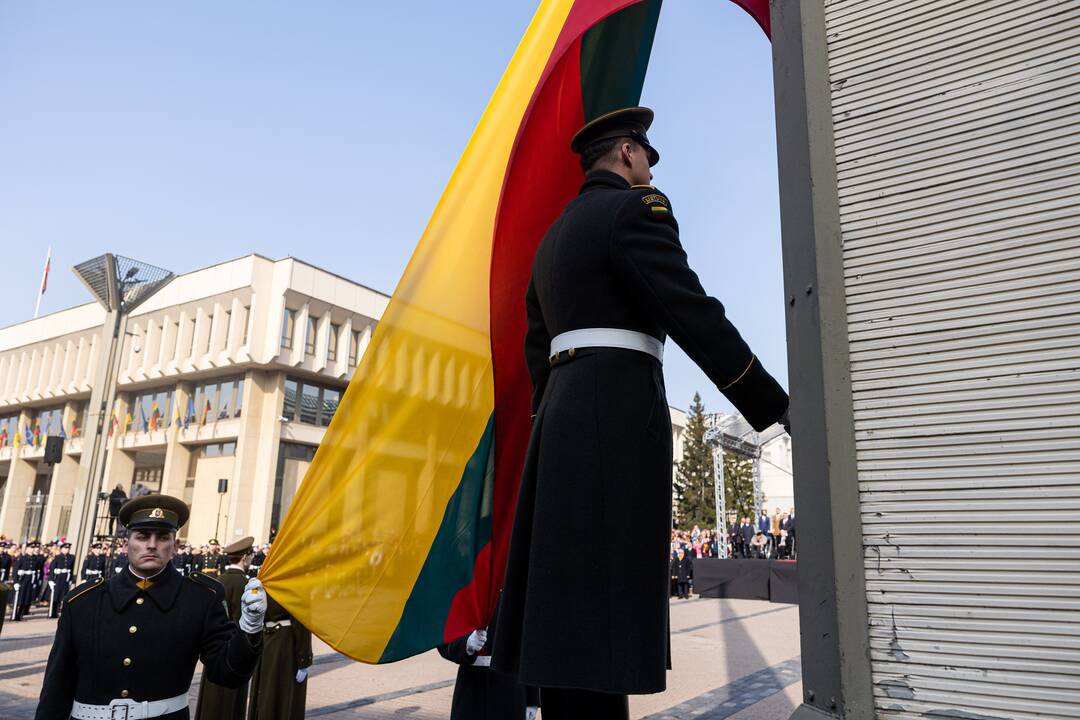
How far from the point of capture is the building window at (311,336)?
3894 cm

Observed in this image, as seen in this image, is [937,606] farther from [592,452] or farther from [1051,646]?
[592,452]

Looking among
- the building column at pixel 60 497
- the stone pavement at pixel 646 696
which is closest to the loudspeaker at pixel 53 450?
the stone pavement at pixel 646 696

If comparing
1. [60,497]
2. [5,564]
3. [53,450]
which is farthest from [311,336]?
[5,564]

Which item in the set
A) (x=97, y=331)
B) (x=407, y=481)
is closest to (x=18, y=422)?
(x=97, y=331)

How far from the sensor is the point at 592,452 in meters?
2.14

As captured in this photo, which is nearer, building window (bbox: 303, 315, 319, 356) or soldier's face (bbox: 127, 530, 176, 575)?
soldier's face (bbox: 127, 530, 176, 575)

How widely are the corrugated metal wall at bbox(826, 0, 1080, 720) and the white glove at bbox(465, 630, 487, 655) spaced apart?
120 inches

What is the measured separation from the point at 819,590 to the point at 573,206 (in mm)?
1279

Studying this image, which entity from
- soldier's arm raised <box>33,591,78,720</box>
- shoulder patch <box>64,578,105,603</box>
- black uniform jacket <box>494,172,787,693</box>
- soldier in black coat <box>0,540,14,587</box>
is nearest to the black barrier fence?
soldier in black coat <box>0,540,14,587</box>

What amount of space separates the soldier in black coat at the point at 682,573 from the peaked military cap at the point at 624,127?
2266 cm

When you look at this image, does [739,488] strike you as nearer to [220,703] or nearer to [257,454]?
[257,454]

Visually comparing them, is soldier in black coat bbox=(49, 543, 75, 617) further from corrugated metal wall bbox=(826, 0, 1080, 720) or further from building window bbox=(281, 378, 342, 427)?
corrugated metal wall bbox=(826, 0, 1080, 720)

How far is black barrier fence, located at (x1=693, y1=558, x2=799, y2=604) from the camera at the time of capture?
21312 mm

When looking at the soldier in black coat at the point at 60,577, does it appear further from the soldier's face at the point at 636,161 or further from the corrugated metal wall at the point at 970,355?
the corrugated metal wall at the point at 970,355
